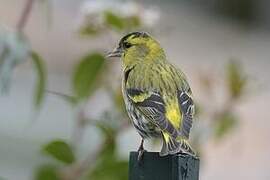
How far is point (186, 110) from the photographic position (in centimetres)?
284

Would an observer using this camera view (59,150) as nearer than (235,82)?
Yes

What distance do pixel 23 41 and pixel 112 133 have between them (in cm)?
46

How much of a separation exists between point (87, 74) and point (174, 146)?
0.98 metres

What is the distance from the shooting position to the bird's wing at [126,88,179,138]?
2.79 metres

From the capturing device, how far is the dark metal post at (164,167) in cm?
216

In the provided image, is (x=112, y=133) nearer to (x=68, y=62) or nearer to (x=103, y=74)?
(x=103, y=74)

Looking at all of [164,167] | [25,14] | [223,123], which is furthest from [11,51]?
[223,123]

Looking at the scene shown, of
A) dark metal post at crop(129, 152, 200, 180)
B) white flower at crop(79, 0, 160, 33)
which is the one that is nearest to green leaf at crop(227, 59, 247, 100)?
white flower at crop(79, 0, 160, 33)

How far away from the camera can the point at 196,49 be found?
1159 centimetres

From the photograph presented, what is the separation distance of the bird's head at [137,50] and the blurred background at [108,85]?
132 millimetres

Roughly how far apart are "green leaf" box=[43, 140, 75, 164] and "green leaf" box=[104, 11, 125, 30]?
64 cm

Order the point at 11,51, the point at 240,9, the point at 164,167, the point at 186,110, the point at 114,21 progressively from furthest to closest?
the point at 240,9 → the point at 114,21 → the point at 11,51 → the point at 186,110 → the point at 164,167

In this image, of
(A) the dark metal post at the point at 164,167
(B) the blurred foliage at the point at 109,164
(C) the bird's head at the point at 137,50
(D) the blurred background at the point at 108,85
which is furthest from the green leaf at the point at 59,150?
(A) the dark metal post at the point at 164,167

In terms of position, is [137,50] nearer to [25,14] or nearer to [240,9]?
[25,14]
